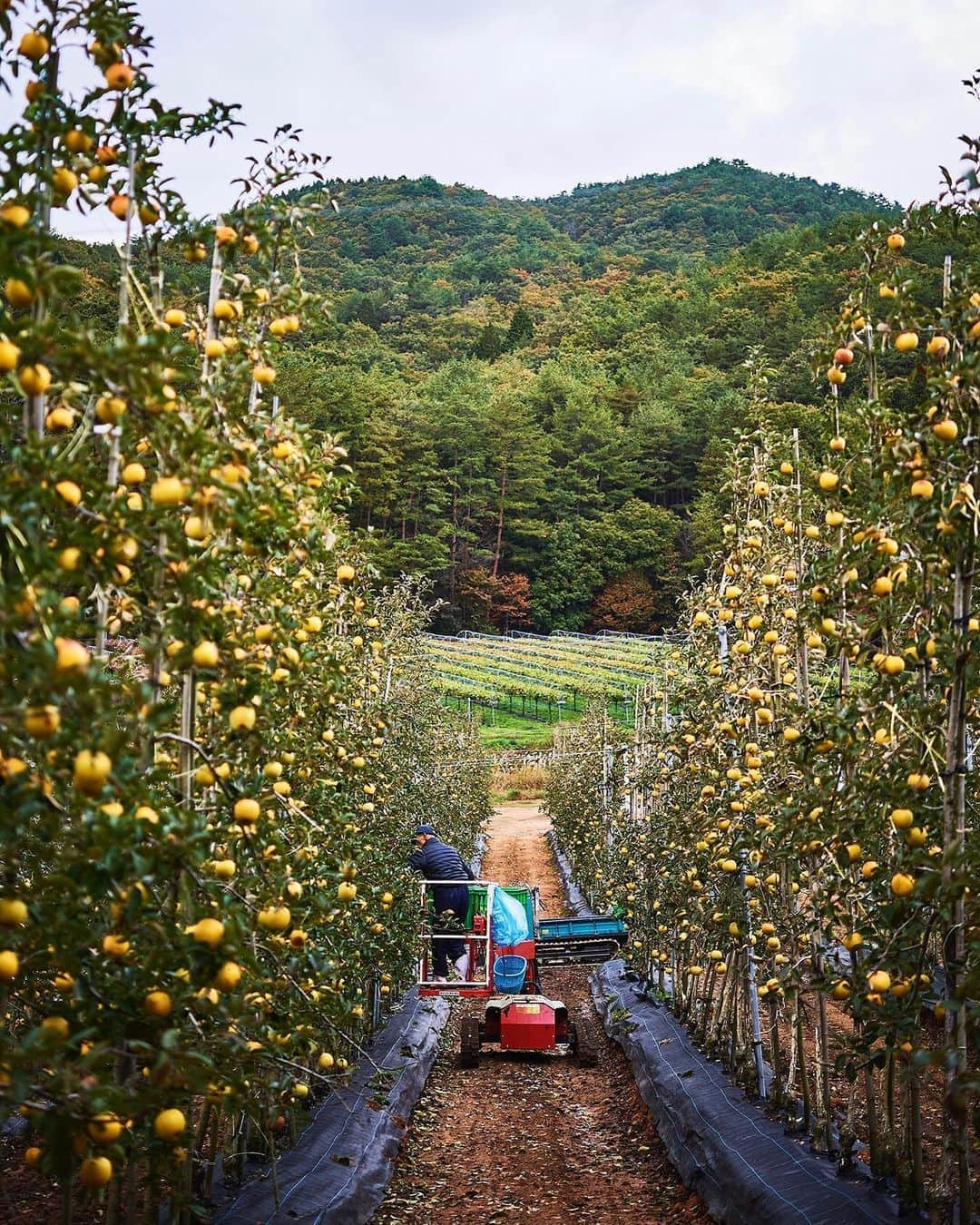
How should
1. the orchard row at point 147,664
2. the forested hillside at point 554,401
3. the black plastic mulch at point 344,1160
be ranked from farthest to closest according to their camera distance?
the forested hillside at point 554,401, the black plastic mulch at point 344,1160, the orchard row at point 147,664

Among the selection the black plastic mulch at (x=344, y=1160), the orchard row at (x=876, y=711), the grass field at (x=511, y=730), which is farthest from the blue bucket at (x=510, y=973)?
the grass field at (x=511, y=730)

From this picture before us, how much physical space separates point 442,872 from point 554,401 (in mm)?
50375

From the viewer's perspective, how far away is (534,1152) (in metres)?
6.58

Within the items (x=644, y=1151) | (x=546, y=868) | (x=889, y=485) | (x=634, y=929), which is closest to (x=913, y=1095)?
(x=889, y=485)

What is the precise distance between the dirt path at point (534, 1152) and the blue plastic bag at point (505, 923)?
3.15ft

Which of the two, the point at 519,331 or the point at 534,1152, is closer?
the point at 534,1152

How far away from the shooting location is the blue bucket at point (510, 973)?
29.3 feet

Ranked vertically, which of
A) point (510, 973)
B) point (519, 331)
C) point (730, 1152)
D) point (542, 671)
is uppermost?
point (519, 331)

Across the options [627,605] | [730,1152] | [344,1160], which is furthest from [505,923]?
[627,605]

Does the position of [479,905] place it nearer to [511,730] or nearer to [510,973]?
[510,973]

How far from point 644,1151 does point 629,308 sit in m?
69.4

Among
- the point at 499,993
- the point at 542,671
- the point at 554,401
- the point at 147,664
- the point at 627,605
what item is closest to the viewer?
the point at 147,664

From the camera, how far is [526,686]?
32.2 metres

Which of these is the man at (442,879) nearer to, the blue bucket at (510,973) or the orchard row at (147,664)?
the blue bucket at (510,973)
